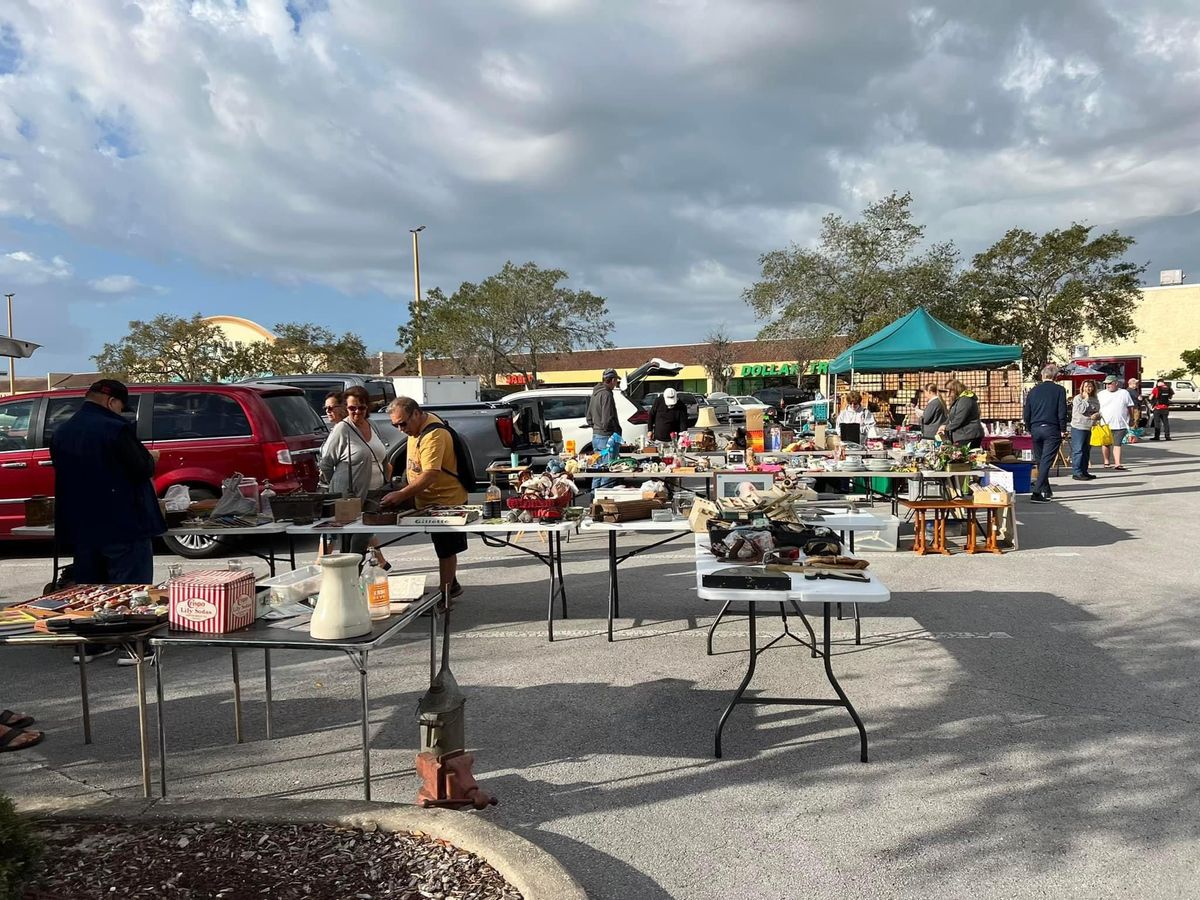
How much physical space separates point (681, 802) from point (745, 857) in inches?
18.6

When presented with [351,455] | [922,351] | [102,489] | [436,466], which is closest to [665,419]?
[922,351]

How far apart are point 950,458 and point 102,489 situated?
26.6ft

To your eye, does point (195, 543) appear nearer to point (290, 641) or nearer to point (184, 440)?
point (184, 440)

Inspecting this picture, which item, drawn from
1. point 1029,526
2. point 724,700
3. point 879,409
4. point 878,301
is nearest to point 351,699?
point 724,700

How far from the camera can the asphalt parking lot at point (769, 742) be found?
311 centimetres

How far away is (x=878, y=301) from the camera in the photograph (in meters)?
28.2

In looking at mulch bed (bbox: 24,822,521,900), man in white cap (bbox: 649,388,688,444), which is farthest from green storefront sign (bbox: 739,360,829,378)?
mulch bed (bbox: 24,822,521,900)

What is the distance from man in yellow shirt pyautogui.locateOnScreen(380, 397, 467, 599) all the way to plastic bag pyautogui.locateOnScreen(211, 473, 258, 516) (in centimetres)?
120

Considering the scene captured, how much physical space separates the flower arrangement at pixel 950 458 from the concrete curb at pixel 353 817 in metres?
7.51

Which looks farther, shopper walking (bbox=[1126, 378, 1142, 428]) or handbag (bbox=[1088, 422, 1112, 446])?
shopper walking (bbox=[1126, 378, 1142, 428])

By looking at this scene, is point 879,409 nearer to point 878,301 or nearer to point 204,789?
point 878,301

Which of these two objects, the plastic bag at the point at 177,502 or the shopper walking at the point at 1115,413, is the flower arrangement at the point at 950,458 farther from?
the shopper walking at the point at 1115,413

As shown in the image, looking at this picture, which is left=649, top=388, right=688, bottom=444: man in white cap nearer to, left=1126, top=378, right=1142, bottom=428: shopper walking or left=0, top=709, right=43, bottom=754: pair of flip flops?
left=0, top=709, right=43, bottom=754: pair of flip flops

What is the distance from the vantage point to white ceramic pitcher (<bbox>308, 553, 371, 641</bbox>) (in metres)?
3.31
